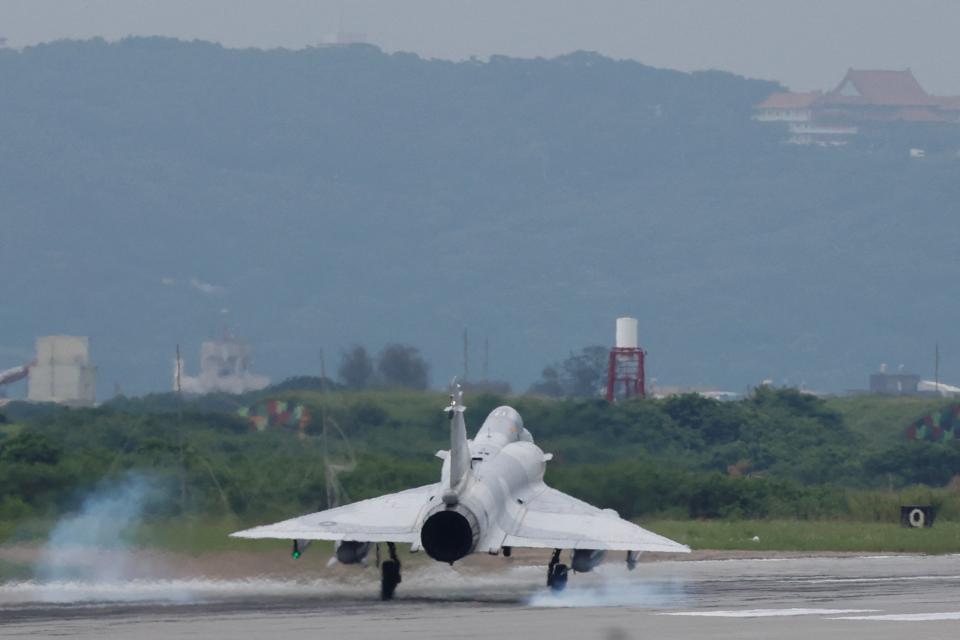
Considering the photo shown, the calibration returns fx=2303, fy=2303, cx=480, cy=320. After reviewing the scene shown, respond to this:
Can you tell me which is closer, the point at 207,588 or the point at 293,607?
the point at 293,607

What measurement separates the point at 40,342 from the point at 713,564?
278ft

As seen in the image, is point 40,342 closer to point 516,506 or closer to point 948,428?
point 948,428

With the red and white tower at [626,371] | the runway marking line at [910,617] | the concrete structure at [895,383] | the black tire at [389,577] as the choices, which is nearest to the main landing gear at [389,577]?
the black tire at [389,577]

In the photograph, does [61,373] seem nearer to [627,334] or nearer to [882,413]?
[627,334]

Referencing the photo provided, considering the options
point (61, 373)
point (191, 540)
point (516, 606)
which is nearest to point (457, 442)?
point (516, 606)

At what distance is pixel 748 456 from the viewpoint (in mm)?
80062

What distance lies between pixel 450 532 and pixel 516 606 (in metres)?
1.70

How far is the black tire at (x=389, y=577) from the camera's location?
41.4m

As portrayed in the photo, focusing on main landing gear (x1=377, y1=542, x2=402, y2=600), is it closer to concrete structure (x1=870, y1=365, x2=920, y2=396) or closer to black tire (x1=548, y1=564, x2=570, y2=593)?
black tire (x1=548, y1=564, x2=570, y2=593)

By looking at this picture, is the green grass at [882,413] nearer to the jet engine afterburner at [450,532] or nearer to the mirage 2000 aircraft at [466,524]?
the mirage 2000 aircraft at [466,524]

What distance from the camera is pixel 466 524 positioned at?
39.1m

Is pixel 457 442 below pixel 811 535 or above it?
above

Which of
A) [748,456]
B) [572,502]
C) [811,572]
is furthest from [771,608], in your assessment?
[748,456]

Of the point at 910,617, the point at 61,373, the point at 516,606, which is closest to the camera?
the point at 910,617
